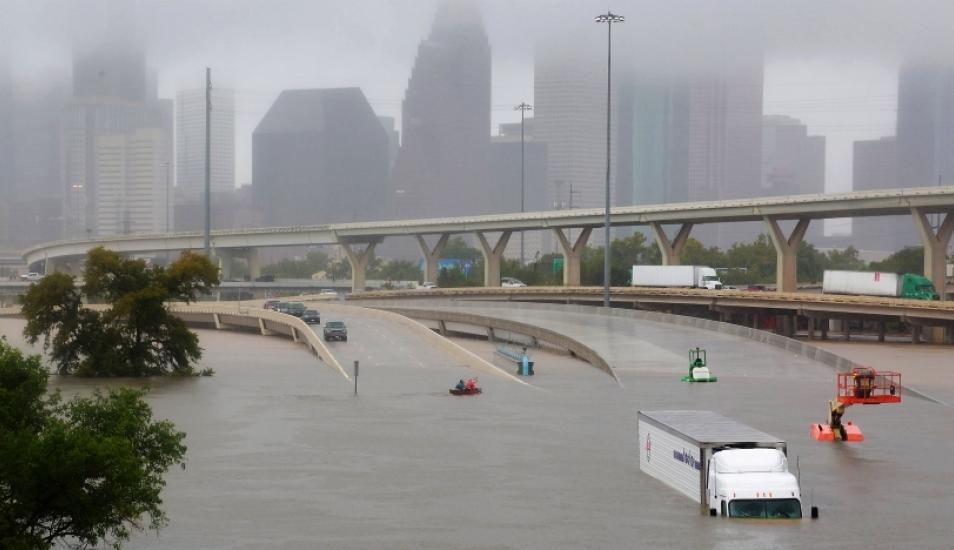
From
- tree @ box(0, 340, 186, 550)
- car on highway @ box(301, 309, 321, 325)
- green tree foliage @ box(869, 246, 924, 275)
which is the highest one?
green tree foliage @ box(869, 246, 924, 275)

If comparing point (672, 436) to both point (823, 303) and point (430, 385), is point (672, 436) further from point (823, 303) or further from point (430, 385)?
point (823, 303)

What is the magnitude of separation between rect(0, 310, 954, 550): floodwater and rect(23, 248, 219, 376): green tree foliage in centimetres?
376

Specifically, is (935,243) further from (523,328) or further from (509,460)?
(509,460)


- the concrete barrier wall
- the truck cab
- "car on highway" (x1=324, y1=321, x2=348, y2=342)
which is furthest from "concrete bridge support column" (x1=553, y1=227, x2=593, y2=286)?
the truck cab

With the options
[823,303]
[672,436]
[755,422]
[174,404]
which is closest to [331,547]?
[672,436]

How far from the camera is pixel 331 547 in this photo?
29203 mm

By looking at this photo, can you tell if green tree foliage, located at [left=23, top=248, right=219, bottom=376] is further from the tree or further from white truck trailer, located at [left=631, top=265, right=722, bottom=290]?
white truck trailer, located at [left=631, top=265, right=722, bottom=290]

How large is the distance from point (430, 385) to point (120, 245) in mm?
134184

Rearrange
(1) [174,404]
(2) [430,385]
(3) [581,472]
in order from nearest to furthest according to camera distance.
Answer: (3) [581,472] < (1) [174,404] < (2) [430,385]

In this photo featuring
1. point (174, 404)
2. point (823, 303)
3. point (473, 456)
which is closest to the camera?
point (473, 456)

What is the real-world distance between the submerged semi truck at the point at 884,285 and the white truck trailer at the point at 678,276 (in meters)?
15.0

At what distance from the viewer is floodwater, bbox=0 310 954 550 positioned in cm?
3048

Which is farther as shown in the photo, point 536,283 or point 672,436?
point 536,283

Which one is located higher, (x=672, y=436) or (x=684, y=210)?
(x=684, y=210)
